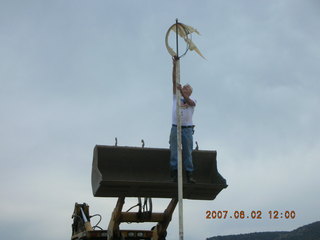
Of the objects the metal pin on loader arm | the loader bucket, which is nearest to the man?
the loader bucket

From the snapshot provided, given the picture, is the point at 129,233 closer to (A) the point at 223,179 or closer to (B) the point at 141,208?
(B) the point at 141,208

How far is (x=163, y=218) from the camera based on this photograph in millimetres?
10859

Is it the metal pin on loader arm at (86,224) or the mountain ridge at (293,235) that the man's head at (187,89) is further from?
the mountain ridge at (293,235)

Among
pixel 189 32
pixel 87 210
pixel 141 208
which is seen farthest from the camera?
pixel 87 210

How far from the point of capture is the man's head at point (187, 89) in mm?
9820

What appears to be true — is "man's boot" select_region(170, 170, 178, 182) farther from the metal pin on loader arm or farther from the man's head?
the metal pin on loader arm

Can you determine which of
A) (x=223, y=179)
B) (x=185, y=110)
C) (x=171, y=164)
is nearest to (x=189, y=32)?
(x=185, y=110)

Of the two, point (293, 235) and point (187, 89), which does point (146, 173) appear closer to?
point (187, 89)

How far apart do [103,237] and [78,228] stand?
1.40 metres

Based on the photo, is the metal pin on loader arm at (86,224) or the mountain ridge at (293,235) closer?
the metal pin on loader arm at (86,224)

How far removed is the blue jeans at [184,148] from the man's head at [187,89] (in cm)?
61

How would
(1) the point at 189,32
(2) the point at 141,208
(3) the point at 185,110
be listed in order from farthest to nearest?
1. (2) the point at 141,208
2. (3) the point at 185,110
3. (1) the point at 189,32

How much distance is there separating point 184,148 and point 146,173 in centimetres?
126

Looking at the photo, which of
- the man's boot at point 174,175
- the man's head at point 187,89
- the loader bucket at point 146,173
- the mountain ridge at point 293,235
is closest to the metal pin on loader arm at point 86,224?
the loader bucket at point 146,173
